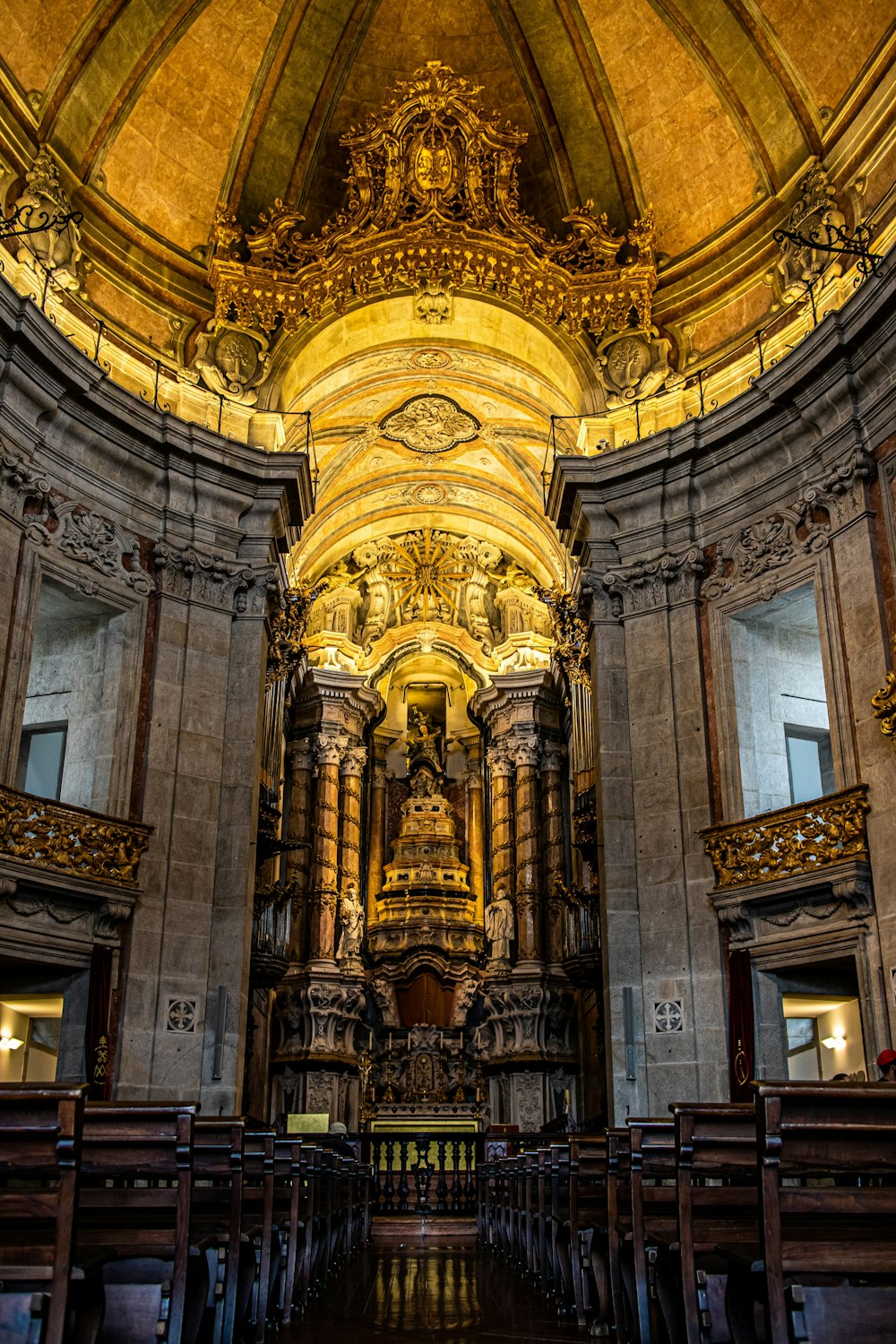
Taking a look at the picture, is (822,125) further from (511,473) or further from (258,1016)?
(258,1016)

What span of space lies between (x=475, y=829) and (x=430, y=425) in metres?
9.01

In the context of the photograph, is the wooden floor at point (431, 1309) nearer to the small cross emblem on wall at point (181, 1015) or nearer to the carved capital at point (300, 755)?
the small cross emblem on wall at point (181, 1015)

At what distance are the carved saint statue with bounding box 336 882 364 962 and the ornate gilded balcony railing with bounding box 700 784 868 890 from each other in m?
11.7

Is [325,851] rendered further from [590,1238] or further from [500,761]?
[590,1238]

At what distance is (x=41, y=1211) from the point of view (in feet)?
13.3

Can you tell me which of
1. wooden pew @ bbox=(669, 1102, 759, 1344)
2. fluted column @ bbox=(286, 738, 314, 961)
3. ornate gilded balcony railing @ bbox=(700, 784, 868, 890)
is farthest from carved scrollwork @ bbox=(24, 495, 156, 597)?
wooden pew @ bbox=(669, 1102, 759, 1344)

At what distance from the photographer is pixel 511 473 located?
24.5 meters

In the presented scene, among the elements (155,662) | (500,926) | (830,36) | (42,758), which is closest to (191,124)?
(155,662)

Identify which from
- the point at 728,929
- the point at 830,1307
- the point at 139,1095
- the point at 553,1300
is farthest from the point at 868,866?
the point at 830,1307

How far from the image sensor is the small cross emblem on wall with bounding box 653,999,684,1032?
14438 millimetres

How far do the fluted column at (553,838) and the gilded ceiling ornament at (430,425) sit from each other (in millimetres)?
6658

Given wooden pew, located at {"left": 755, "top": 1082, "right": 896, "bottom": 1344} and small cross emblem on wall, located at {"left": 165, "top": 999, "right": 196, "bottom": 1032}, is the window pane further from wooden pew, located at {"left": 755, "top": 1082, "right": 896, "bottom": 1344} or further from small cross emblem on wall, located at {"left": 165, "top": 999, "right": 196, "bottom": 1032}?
wooden pew, located at {"left": 755, "top": 1082, "right": 896, "bottom": 1344}

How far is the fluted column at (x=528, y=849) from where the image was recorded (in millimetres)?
24516

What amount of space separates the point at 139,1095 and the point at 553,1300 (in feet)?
23.5
